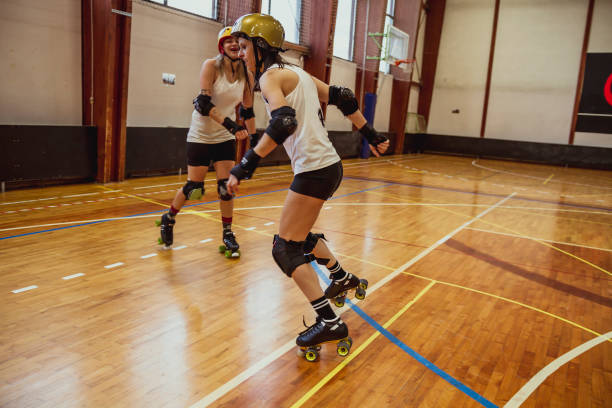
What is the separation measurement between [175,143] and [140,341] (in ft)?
21.7

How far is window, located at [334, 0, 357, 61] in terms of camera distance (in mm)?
13938

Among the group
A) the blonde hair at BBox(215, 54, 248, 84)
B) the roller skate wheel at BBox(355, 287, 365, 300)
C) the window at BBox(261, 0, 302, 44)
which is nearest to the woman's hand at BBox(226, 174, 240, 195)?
the roller skate wheel at BBox(355, 287, 365, 300)

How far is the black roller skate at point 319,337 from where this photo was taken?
2.30 metres

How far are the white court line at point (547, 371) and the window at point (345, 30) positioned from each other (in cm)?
1242

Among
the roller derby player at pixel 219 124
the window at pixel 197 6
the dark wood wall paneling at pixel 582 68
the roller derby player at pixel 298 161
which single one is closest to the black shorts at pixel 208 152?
the roller derby player at pixel 219 124

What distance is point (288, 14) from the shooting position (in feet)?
38.1

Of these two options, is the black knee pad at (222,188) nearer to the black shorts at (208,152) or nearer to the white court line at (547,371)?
the black shorts at (208,152)

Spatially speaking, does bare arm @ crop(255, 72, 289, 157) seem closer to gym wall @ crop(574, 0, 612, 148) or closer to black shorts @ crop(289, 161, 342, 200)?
black shorts @ crop(289, 161, 342, 200)

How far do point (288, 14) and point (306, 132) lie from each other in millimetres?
10342

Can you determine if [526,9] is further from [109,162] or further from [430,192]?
[109,162]

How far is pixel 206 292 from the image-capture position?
10.3 feet

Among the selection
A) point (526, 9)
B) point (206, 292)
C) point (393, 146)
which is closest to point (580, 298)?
point (206, 292)

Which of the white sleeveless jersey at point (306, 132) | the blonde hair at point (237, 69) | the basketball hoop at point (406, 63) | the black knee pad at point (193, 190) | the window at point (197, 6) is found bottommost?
the black knee pad at point (193, 190)

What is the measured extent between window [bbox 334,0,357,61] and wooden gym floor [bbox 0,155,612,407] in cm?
968
